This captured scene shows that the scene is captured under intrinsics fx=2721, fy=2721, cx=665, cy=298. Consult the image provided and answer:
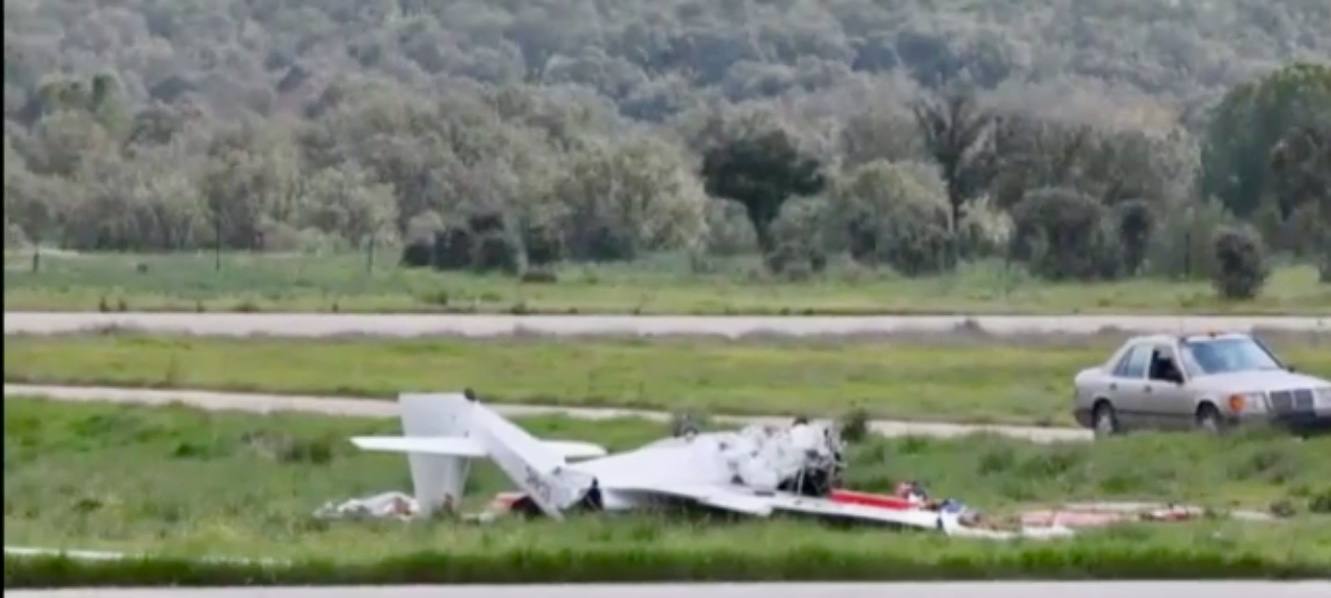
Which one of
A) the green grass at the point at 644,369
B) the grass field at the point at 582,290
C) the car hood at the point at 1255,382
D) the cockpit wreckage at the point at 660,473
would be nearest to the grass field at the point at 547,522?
the cockpit wreckage at the point at 660,473

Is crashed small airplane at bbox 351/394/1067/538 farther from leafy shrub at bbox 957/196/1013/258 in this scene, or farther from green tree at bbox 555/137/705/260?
green tree at bbox 555/137/705/260

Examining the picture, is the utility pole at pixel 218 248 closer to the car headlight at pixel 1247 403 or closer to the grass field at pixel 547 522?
the grass field at pixel 547 522

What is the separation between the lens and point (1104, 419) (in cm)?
2922

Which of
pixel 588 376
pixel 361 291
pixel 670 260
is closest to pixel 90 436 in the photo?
pixel 588 376

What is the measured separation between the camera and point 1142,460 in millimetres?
24484

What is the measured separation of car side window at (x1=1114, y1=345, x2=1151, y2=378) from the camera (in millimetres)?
28953

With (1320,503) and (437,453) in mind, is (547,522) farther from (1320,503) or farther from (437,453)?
(1320,503)

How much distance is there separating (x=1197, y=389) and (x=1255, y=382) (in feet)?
2.13

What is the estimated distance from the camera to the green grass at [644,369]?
34219 millimetres

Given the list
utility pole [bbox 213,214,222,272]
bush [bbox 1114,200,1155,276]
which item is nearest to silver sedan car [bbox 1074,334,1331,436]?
bush [bbox 1114,200,1155,276]

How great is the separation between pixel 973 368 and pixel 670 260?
4068cm

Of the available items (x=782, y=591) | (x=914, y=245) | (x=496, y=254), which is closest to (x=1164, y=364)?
(x=782, y=591)

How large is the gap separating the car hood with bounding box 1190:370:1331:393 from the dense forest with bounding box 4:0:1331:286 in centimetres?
1614

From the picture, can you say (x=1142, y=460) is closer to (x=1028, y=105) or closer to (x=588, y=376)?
(x=588, y=376)
